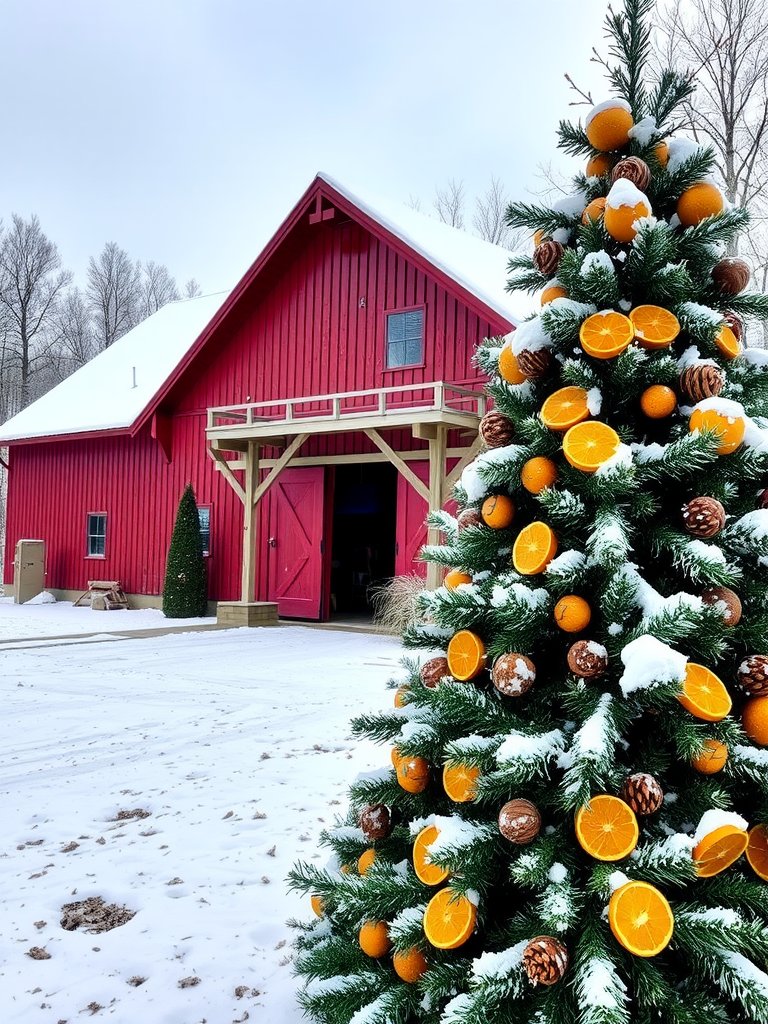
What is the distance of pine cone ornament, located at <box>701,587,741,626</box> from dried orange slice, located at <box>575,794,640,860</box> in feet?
1.34

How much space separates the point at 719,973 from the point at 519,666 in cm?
62

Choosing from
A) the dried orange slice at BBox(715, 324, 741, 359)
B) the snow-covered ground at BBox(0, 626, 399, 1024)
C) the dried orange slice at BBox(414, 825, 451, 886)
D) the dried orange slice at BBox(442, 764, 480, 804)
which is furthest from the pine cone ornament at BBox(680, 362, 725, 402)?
the snow-covered ground at BBox(0, 626, 399, 1024)

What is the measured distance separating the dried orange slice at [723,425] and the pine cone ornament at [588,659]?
1.60 ft

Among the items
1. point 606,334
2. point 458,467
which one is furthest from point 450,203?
point 606,334

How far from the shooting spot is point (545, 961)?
1.42m

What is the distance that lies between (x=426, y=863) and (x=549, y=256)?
140 cm

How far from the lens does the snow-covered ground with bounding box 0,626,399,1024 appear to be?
8.06ft

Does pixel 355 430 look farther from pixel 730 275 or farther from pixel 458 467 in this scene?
pixel 730 275

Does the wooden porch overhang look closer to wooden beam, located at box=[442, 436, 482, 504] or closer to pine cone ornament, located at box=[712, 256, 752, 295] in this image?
wooden beam, located at box=[442, 436, 482, 504]

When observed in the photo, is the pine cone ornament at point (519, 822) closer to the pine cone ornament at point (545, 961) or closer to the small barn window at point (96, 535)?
the pine cone ornament at point (545, 961)

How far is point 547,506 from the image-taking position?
1.70m

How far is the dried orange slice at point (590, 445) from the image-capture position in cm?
169

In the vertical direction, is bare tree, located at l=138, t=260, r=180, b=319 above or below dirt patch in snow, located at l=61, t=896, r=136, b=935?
above

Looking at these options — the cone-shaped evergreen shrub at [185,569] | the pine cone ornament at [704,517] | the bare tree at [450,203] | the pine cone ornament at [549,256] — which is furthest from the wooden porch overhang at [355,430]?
the bare tree at [450,203]
